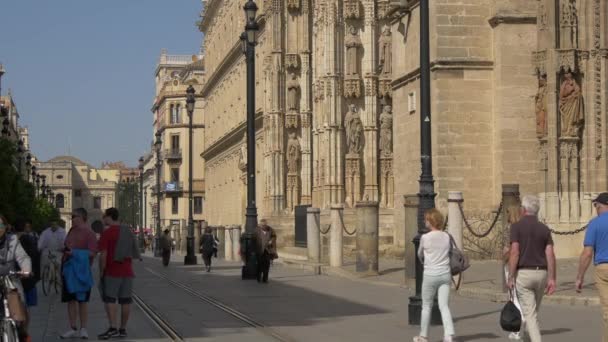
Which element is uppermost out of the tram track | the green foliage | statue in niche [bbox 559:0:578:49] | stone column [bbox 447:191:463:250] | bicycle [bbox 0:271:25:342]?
statue in niche [bbox 559:0:578:49]

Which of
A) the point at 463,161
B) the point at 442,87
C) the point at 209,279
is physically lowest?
the point at 209,279

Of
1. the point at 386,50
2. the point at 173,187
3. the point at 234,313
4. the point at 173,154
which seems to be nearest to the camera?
the point at 234,313

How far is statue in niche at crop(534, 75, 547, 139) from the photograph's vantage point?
25812 mm

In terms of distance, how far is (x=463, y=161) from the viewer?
91.2 feet

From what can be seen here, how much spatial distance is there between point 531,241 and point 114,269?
5.92m

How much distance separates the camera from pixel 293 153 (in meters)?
54.7

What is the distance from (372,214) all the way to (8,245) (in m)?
16.7

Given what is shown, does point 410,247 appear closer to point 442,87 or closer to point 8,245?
point 442,87

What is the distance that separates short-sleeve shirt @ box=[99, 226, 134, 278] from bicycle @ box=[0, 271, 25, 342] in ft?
11.2

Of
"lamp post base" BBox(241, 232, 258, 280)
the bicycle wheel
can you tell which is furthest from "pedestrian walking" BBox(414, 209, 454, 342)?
"lamp post base" BBox(241, 232, 258, 280)

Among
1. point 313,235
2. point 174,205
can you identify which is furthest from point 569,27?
point 174,205

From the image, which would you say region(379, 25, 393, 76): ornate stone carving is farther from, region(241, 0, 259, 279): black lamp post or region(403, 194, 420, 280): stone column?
region(403, 194, 420, 280): stone column

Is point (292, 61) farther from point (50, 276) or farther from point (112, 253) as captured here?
point (112, 253)

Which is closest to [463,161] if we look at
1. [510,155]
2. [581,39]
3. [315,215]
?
[510,155]
